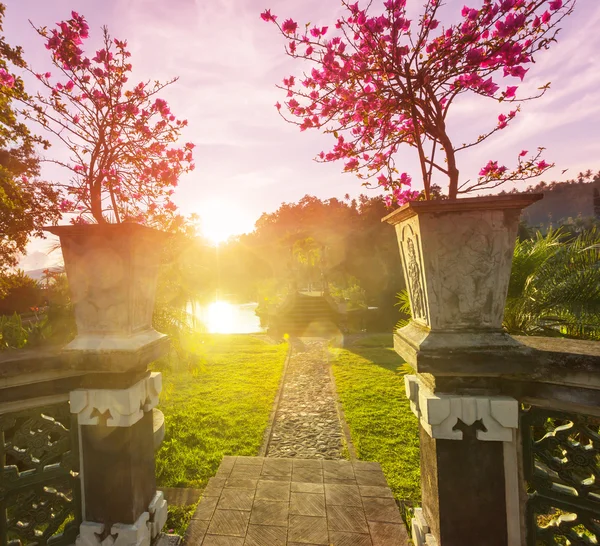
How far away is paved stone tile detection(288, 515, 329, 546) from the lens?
9.65ft

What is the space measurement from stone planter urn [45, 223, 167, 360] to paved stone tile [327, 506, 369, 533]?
2.43 m

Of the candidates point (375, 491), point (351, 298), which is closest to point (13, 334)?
point (375, 491)

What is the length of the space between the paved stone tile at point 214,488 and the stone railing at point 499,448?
7.69 ft

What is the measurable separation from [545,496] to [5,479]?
12.4 ft

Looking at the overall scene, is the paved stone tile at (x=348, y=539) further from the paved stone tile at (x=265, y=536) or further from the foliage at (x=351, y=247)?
the foliage at (x=351, y=247)

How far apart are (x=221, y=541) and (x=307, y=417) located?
363 cm

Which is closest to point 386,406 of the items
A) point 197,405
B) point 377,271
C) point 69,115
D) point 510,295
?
point 510,295

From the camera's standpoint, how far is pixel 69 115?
4.24 metres

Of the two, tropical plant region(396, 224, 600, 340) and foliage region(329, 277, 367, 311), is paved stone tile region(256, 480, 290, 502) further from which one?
foliage region(329, 277, 367, 311)

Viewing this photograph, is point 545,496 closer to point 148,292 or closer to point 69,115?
point 148,292

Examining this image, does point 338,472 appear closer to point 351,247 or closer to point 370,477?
point 370,477

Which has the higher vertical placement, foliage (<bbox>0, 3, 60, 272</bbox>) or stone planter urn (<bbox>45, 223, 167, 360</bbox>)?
foliage (<bbox>0, 3, 60, 272</bbox>)

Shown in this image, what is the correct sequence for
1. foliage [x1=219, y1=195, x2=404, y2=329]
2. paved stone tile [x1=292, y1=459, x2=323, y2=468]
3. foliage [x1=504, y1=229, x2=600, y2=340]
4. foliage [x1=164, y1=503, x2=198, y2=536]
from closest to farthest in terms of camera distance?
foliage [x1=164, y1=503, x2=198, y2=536], foliage [x1=504, y1=229, x2=600, y2=340], paved stone tile [x1=292, y1=459, x2=323, y2=468], foliage [x1=219, y1=195, x2=404, y2=329]

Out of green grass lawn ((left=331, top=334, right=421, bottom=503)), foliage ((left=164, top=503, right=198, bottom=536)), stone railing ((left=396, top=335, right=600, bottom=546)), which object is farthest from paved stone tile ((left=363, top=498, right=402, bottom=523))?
foliage ((left=164, top=503, right=198, bottom=536))
